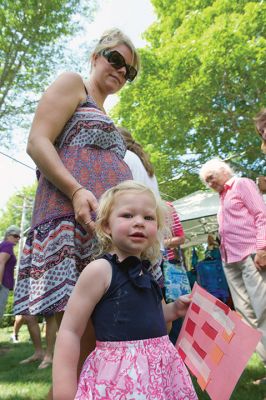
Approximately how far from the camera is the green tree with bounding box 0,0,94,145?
413 inches

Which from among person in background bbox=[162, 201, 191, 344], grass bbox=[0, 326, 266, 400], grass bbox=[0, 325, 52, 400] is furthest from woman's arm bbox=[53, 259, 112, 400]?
grass bbox=[0, 325, 52, 400]

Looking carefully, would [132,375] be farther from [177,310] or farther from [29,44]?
[29,44]

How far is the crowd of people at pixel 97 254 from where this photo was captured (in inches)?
52.8

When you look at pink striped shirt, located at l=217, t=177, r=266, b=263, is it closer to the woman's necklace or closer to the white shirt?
the white shirt

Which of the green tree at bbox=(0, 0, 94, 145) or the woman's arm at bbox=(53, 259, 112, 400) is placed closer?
the woman's arm at bbox=(53, 259, 112, 400)

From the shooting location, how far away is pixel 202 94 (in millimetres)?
11648

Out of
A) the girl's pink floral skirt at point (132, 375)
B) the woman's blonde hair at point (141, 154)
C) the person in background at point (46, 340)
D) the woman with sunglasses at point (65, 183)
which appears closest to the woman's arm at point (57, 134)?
the woman with sunglasses at point (65, 183)

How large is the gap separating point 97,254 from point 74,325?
33 centimetres

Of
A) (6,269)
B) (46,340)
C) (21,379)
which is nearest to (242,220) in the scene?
(21,379)

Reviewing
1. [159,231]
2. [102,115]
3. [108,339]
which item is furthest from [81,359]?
[102,115]

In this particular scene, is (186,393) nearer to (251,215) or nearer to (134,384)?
(134,384)

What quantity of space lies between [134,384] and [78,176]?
79 cm

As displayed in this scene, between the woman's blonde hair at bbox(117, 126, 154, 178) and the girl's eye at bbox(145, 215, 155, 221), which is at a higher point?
the woman's blonde hair at bbox(117, 126, 154, 178)

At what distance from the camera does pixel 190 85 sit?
11.8 m
